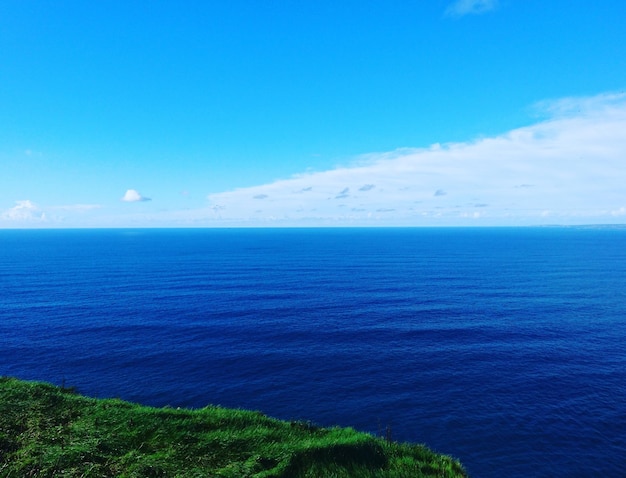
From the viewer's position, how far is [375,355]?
57.8m

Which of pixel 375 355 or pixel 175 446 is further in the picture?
pixel 375 355

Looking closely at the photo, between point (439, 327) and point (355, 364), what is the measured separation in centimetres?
2535

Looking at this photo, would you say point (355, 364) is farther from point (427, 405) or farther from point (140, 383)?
point (140, 383)

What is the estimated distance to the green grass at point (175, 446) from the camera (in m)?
19.4

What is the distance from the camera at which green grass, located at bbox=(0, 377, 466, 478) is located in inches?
763

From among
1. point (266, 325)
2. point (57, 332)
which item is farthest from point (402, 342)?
point (57, 332)

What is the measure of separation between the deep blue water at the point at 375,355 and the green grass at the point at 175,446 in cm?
1452

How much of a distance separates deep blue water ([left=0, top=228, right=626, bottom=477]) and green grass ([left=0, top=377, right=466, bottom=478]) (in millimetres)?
14521

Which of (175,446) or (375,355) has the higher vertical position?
(175,446)

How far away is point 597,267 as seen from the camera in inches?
5950

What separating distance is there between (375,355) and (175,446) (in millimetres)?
41145

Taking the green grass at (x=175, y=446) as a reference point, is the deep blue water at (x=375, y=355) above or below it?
below

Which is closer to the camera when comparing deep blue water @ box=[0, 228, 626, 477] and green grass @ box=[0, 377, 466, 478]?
green grass @ box=[0, 377, 466, 478]

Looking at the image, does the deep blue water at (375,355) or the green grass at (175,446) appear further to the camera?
the deep blue water at (375,355)
